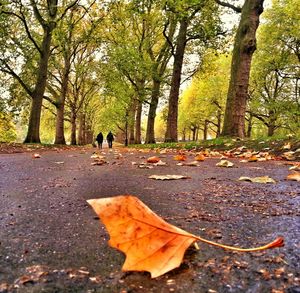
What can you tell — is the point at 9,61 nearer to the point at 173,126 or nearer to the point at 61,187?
the point at 173,126

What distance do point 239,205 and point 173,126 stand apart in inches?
632

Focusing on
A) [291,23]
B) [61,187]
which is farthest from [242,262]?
[291,23]

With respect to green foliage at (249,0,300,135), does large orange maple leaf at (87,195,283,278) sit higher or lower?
lower

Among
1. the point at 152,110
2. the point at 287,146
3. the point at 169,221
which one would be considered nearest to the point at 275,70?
the point at 152,110

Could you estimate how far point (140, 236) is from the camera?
34.7 inches

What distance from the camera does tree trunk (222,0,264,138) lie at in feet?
34.4

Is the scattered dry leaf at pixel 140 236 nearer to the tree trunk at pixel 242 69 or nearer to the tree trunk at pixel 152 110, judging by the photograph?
the tree trunk at pixel 242 69

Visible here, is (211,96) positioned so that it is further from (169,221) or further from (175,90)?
(169,221)

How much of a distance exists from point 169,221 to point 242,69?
386 inches

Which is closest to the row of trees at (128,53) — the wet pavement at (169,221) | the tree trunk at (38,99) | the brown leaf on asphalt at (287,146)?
the tree trunk at (38,99)

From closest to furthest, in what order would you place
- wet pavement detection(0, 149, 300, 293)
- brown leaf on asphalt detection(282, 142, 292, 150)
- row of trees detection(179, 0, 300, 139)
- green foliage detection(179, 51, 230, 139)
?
1. wet pavement detection(0, 149, 300, 293)
2. brown leaf on asphalt detection(282, 142, 292, 150)
3. row of trees detection(179, 0, 300, 139)
4. green foliage detection(179, 51, 230, 139)

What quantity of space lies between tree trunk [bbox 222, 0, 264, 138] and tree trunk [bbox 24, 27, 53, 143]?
10019mm

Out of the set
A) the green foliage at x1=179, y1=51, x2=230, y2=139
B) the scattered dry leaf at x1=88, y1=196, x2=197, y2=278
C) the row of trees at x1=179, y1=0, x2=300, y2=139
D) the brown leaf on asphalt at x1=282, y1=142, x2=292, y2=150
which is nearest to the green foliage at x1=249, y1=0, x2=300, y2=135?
the row of trees at x1=179, y1=0, x2=300, y2=139

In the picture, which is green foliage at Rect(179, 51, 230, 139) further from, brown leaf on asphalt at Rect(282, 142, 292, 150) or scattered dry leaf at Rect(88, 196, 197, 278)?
scattered dry leaf at Rect(88, 196, 197, 278)
